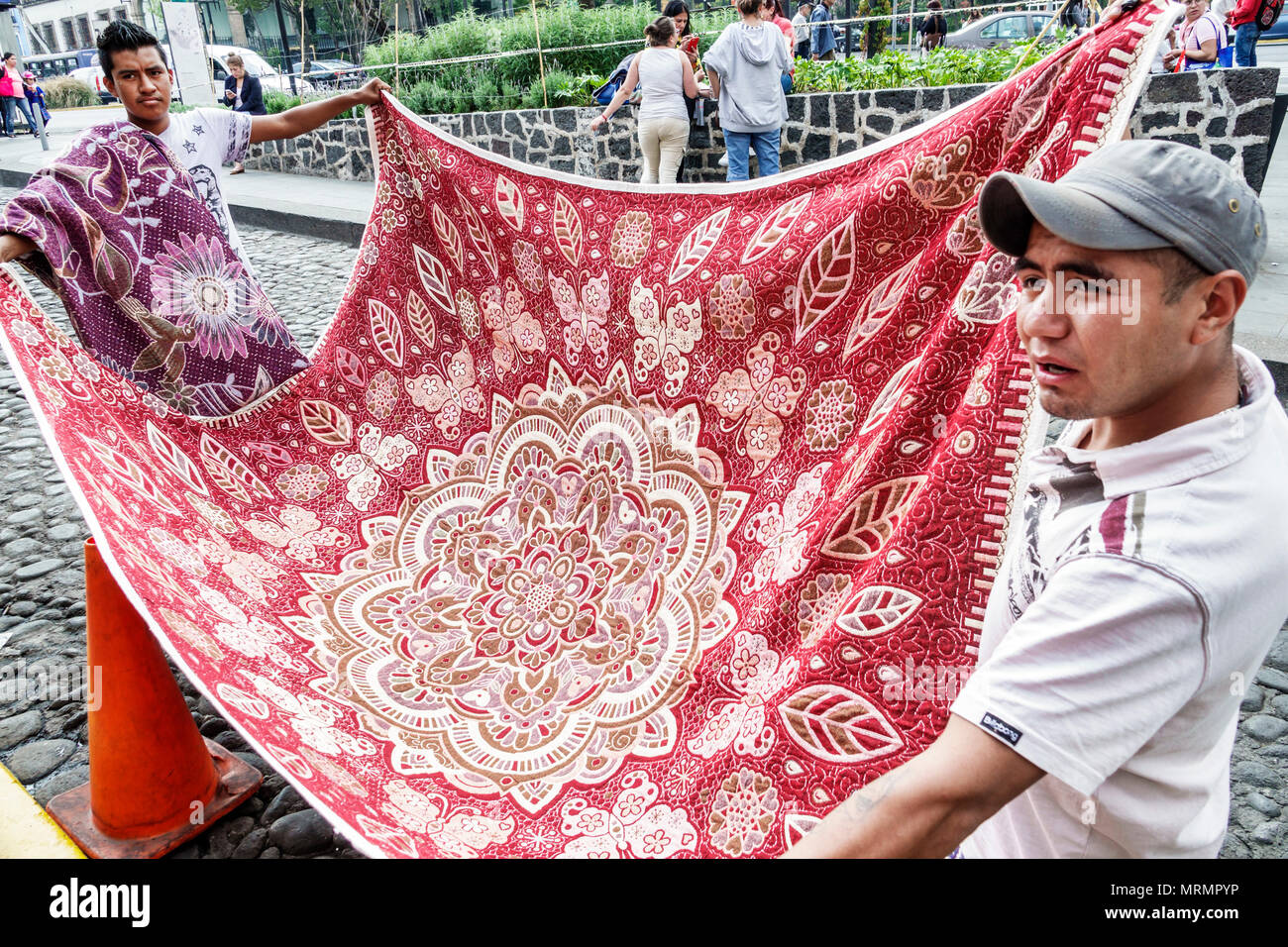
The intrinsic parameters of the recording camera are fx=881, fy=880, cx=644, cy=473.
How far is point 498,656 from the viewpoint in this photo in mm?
2426

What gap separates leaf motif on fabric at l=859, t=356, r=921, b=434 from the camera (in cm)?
192

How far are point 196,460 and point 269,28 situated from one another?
1688 inches

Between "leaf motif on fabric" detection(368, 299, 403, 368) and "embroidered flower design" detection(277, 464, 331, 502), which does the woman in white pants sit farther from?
"embroidered flower design" detection(277, 464, 331, 502)

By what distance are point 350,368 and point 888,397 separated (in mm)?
1985

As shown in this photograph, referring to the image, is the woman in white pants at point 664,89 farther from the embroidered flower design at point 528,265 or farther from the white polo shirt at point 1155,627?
the white polo shirt at point 1155,627

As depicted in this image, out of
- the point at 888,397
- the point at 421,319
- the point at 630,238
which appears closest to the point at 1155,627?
the point at 888,397

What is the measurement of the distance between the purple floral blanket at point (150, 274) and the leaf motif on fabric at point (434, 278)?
513mm

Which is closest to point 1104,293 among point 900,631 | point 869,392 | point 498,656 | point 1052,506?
point 1052,506

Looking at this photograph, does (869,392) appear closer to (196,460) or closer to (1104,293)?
(1104,293)

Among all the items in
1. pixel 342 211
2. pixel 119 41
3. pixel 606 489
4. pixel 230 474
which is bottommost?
pixel 606 489

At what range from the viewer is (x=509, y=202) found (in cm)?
298

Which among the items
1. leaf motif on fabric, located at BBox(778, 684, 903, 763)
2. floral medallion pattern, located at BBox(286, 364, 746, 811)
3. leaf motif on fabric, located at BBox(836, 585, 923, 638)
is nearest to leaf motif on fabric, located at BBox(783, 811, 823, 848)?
leaf motif on fabric, located at BBox(778, 684, 903, 763)

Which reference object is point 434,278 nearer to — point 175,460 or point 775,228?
point 175,460
